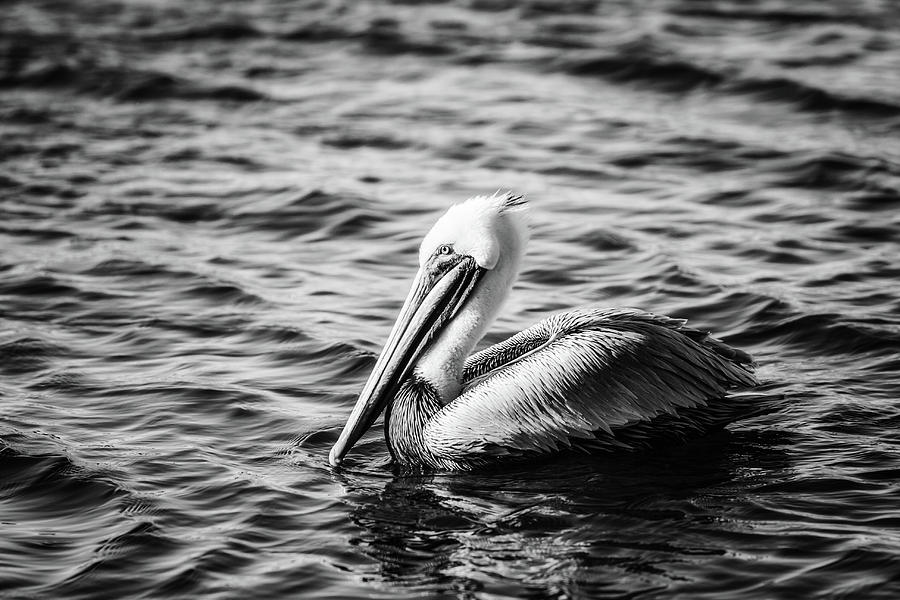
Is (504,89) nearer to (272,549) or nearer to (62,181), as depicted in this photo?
(62,181)

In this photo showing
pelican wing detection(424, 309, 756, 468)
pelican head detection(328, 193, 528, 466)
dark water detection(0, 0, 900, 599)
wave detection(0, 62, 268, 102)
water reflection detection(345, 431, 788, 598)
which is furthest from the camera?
wave detection(0, 62, 268, 102)

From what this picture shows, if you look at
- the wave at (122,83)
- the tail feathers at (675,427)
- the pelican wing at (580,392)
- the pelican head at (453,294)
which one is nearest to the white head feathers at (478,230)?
the pelican head at (453,294)

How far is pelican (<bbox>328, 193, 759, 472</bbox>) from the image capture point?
609cm

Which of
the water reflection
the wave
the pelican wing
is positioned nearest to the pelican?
the pelican wing

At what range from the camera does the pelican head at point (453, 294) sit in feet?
A: 21.0

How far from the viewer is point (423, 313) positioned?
21.3 ft

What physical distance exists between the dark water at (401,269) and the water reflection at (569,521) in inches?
0.7

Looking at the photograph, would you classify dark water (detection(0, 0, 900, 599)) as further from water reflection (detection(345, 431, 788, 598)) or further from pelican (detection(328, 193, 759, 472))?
pelican (detection(328, 193, 759, 472))

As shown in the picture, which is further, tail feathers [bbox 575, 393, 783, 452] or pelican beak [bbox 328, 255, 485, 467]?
pelican beak [bbox 328, 255, 485, 467]

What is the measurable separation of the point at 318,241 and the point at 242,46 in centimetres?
549

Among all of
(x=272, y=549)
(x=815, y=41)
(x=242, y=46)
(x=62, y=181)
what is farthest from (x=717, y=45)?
(x=272, y=549)

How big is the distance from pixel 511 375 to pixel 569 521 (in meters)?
0.88

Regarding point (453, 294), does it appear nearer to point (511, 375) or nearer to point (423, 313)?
point (423, 313)

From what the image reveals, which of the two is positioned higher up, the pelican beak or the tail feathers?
the pelican beak
